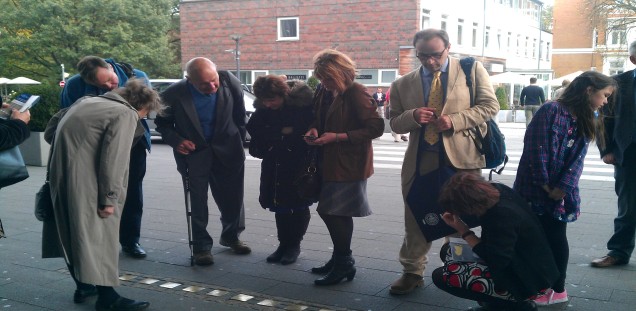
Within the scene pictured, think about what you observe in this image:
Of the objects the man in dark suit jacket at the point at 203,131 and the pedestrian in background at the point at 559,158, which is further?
the man in dark suit jacket at the point at 203,131

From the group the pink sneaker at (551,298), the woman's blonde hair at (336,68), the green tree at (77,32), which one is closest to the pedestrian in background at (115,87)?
the woman's blonde hair at (336,68)

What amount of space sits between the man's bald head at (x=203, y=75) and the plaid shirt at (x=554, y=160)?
8.57 feet

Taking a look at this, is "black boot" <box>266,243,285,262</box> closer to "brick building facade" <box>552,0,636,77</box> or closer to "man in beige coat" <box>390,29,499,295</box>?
"man in beige coat" <box>390,29,499,295</box>

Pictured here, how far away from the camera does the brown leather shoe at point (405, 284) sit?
453 cm

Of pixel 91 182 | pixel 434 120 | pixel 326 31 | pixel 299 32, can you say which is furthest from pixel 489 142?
pixel 299 32

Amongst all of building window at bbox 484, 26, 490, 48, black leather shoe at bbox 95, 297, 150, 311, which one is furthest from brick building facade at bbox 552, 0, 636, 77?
black leather shoe at bbox 95, 297, 150, 311

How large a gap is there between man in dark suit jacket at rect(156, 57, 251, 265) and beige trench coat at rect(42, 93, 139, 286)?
132cm

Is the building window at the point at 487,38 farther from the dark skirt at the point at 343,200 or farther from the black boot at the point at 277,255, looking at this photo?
the dark skirt at the point at 343,200

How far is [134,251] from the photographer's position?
569 cm

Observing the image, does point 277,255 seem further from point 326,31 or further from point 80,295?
point 326,31

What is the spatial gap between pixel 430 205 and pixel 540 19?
5259 cm

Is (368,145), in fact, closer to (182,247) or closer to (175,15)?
(182,247)

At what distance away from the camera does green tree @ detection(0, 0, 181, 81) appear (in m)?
34.3

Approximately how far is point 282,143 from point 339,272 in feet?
3.95
